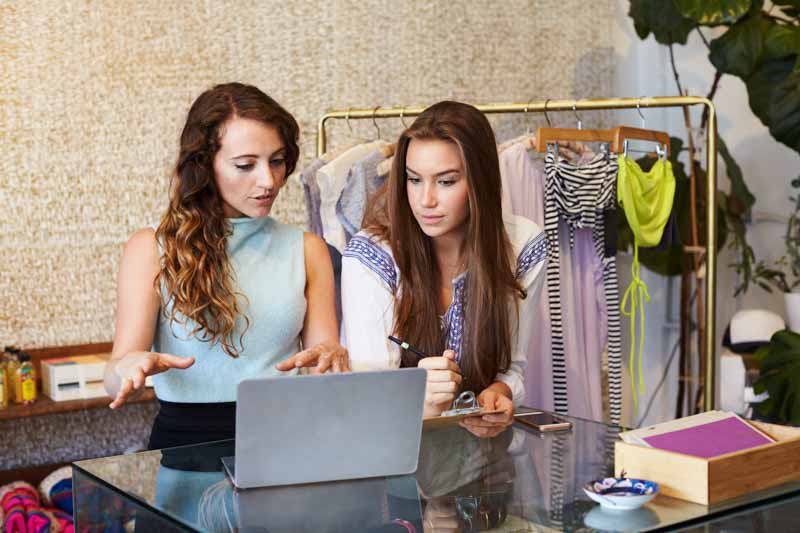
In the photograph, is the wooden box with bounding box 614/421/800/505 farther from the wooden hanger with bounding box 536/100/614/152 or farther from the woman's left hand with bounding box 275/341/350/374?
the wooden hanger with bounding box 536/100/614/152

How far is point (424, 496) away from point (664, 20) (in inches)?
113

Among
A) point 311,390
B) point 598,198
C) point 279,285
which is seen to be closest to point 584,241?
point 598,198

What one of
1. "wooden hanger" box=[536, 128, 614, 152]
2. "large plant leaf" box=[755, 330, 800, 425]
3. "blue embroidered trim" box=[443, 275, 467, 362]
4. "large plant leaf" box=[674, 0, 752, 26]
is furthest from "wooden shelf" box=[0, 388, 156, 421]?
"large plant leaf" box=[674, 0, 752, 26]

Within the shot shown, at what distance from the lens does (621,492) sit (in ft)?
4.15

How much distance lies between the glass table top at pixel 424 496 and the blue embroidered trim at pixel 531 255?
946 millimetres

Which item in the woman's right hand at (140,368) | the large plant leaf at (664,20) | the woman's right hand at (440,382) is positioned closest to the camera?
the woman's right hand at (140,368)

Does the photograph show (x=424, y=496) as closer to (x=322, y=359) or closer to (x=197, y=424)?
(x=322, y=359)

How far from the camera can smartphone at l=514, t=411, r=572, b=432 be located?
66.6 inches

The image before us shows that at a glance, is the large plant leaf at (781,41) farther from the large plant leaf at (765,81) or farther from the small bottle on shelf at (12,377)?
the small bottle on shelf at (12,377)

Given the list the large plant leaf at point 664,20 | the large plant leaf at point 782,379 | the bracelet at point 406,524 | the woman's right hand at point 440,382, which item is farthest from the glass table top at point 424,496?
the large plant leaf at point 664,20

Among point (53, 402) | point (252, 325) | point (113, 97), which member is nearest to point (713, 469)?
point (252, 325)

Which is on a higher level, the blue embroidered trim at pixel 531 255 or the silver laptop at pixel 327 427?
the blue embroidered trim at pixel 531 255

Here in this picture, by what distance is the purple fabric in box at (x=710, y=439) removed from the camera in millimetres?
1389

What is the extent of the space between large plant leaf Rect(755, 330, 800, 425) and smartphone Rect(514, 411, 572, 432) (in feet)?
5.93
